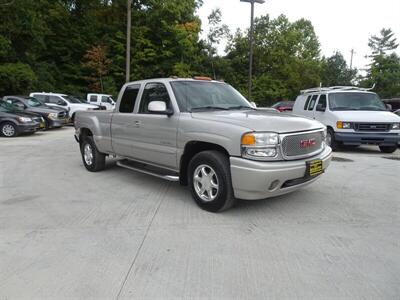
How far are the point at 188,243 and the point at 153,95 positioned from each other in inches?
110

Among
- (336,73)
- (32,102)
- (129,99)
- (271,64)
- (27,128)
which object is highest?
(336,73)

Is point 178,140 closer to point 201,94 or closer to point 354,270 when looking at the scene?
point 201,94

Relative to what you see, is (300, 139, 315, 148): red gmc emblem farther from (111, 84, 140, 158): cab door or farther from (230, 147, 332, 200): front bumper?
(111, 84, 140, 158): cab door

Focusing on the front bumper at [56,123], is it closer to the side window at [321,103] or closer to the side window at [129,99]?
the side window at [129,99]

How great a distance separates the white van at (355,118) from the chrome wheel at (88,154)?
665 cm

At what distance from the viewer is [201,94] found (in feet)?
18.3

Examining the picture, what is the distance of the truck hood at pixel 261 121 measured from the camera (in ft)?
14.3

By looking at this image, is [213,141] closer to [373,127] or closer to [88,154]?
[88,154]

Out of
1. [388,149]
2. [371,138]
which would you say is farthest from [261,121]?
[388,149]

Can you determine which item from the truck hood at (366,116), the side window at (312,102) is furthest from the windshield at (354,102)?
the side window at (312,102)

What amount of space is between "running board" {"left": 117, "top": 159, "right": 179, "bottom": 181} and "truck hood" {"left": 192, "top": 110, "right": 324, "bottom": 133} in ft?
3.32

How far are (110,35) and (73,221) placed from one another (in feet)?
115

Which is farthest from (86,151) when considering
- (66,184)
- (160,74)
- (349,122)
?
(160,74)

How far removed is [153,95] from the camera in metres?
5.78
